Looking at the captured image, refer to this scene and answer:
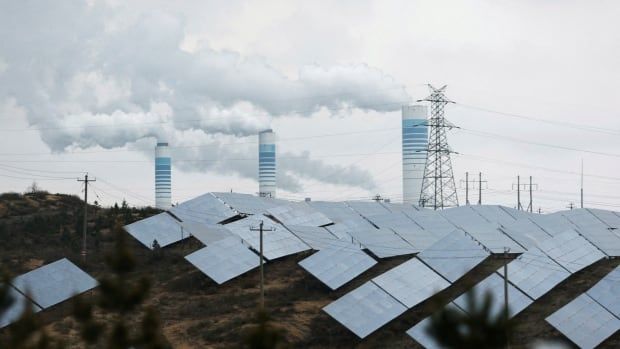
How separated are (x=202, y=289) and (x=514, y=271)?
1547 cm

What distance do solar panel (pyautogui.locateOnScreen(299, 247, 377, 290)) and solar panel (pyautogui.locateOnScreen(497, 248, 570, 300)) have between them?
716cm

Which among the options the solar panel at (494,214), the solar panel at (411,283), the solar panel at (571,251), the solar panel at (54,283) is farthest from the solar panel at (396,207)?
the solar panel at (54,283)

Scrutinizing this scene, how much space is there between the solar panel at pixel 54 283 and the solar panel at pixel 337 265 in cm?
1039

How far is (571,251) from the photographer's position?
4494 centimetres

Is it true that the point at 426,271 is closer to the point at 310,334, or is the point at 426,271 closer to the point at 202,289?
the point at 310,334

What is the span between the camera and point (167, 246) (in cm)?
5434

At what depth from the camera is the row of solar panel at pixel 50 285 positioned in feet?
132

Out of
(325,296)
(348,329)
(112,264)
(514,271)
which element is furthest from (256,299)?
(112,264)

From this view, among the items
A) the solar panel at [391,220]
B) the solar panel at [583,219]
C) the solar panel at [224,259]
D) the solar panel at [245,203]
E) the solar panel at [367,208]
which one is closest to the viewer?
the solar panel at [224,259]

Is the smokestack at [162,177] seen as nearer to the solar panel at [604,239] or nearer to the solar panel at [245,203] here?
the solar panel at [245,203]

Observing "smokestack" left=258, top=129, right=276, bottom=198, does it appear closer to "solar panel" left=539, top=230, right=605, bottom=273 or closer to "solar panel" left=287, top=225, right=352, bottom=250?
"solar panel" left=287, top=225, right=352, bottom=250

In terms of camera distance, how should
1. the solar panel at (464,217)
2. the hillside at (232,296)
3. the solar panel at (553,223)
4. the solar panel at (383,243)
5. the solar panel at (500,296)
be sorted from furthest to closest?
the solar panel at (464,217) → the solar panel at (553,223) → the solar panel at (383,243) → the hillside at (232,296) → the solar panel at (500,296)

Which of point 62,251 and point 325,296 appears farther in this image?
point 62,251

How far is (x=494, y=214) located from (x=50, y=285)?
112 feet
